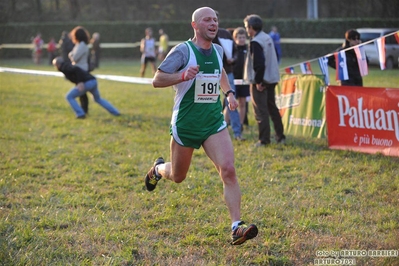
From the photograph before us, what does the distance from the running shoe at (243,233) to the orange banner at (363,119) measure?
4.43 metres

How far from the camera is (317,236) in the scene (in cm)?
568

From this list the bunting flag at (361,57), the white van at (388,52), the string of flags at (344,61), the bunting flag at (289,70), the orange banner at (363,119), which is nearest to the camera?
the orange banner at (363,119)

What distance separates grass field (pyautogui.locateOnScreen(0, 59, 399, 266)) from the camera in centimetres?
540

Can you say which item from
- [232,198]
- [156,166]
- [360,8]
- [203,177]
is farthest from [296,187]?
[360,8]

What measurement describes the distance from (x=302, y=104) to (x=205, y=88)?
5.59 m

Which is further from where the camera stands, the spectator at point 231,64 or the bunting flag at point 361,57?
the spectator at point 231,64

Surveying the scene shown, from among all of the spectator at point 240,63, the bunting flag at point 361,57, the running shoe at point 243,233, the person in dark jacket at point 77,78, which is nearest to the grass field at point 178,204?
the running shoe at point 243,233

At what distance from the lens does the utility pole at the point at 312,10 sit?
4142 centimetres

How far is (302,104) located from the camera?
1091cm

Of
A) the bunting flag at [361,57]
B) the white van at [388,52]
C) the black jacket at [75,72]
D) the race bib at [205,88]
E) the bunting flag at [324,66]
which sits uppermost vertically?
the race bib at [205,88]

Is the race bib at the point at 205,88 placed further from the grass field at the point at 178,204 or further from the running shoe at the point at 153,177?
the running shoe at the point at 153,177

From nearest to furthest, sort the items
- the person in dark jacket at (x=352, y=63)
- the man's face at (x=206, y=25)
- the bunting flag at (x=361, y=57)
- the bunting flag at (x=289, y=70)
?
1. the man's face at (x=206, y=25)
2. the bunting flag at (x=361, y=57)
3. the person in dark jacket at (x=352, y=63)
4. the bunting flag at (x=289, y=70)

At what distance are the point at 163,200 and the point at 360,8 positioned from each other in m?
40.5

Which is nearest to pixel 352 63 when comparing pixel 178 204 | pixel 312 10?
pixel 178 204
